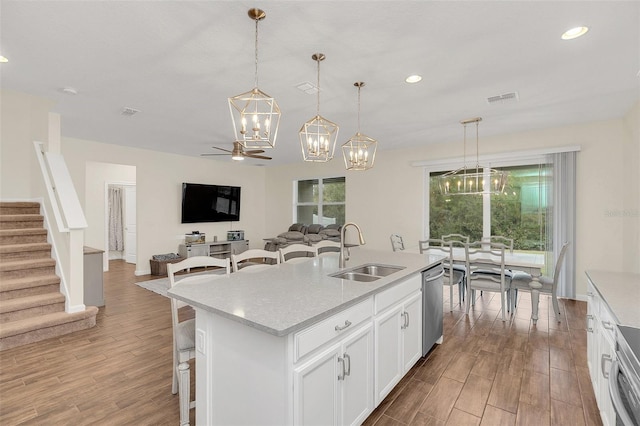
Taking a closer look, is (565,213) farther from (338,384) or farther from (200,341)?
(200,341)

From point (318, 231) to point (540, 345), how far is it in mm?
5139

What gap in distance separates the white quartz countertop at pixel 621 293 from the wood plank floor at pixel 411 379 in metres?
0.89

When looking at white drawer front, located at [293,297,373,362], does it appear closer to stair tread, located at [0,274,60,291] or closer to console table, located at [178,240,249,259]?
stair tread, located at [0,274,60,291]

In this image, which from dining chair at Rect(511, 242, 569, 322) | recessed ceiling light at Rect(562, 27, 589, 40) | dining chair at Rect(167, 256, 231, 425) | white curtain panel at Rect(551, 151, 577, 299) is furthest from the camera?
white curtain panel at Rect(551, 151, 577, 299)

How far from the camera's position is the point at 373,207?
268 inches

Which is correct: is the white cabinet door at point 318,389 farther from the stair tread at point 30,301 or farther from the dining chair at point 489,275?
the stair tread at point 30,301

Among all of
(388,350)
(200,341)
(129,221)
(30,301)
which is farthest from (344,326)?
(129,221)

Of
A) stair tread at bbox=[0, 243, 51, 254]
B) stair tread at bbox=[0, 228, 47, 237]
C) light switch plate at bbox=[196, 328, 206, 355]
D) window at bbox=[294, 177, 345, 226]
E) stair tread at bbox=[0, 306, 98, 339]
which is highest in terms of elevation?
window at bbox=[294, 177, 345, 226]

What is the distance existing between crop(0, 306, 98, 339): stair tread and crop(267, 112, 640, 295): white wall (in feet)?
16.9

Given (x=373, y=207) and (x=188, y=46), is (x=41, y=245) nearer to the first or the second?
(x=188, y=46)

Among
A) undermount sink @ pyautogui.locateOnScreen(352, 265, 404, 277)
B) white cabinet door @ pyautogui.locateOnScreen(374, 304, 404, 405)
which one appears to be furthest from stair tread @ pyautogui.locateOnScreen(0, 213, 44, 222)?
white cabinet door @ pyautogui.locateOnScreen(374, 304, 404, 405)

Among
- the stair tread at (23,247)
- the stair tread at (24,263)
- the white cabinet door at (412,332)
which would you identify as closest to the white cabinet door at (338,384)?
the white cabinet door at (412,332)

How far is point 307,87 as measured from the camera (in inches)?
129

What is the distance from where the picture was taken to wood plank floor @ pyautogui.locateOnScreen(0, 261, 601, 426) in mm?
2064
